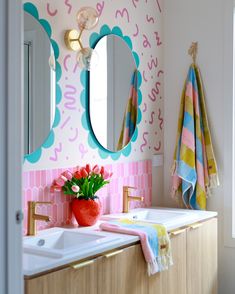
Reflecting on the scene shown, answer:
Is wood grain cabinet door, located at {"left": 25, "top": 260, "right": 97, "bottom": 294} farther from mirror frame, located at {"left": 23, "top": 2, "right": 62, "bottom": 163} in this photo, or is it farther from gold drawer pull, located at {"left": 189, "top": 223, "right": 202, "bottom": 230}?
gold drawer pull, located at {"left": 189, "top": 223, "right": 202, "bottom": 230}

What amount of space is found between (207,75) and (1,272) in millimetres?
2382

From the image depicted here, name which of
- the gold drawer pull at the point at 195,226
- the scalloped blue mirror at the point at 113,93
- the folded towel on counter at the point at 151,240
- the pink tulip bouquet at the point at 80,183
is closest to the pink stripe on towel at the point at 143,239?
the folded towel on counter at the point at 151,240

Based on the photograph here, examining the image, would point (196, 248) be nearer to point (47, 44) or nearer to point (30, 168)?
point (30, 168)

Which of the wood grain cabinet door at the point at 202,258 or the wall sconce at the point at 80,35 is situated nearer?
the wall sconce at the point at 80,35

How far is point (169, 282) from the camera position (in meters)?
2.65

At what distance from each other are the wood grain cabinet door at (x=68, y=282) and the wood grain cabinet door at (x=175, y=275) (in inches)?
21.3

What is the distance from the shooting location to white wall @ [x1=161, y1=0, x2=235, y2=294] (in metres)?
3.33

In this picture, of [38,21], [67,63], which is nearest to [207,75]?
[67,63]

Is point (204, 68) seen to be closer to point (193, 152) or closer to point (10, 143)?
point (193, 152)

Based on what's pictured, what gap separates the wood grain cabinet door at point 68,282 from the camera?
1771mm

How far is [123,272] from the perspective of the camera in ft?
7.39

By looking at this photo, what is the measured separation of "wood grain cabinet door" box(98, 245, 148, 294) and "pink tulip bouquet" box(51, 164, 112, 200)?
0.44 meters

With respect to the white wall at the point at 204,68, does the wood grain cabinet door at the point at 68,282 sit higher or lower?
lower

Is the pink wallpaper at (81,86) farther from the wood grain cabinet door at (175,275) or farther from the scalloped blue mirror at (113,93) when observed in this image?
the wood grain cabinet door at (175,275)
